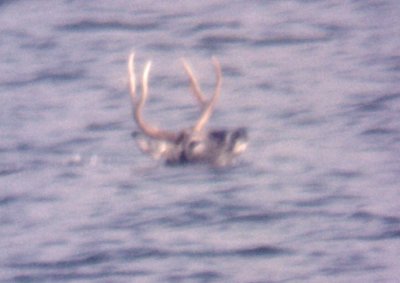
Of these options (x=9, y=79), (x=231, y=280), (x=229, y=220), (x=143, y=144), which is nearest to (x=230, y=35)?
(x=9, y=79)

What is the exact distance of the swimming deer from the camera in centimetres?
1563

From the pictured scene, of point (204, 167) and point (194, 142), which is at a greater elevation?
point (194, 142)

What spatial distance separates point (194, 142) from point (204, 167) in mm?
202

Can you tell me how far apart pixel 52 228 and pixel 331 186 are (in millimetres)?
2129

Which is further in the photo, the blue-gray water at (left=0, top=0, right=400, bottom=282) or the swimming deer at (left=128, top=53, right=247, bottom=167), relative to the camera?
the swimming deer at (left=128, top=53, right=247, bottom=167)

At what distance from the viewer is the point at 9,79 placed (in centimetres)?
1831

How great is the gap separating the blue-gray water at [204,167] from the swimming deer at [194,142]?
0.10 metres

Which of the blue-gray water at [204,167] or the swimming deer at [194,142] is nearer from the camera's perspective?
the blue-gray water at [204,167]

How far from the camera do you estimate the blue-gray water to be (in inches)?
529

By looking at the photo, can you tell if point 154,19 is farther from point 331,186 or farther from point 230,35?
point 331,186

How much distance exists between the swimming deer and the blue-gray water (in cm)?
10

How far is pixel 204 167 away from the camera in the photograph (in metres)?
15.7

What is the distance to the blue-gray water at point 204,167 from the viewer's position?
1345 cm

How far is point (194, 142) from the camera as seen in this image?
617 inches
